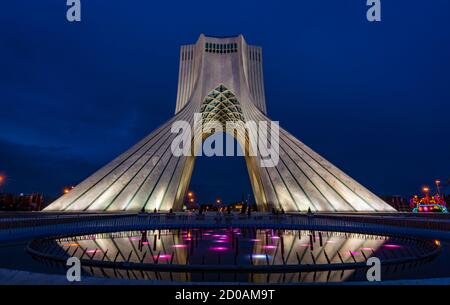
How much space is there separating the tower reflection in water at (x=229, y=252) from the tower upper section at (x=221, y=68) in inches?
772

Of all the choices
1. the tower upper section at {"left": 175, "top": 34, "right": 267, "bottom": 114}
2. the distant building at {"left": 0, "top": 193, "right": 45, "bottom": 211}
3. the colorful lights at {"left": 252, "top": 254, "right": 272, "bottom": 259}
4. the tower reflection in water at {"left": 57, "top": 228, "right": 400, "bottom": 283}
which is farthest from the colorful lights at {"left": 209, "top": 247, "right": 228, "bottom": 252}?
the distant building at {"left": 0, "top": 193, "right": 45, "bottom": 211}

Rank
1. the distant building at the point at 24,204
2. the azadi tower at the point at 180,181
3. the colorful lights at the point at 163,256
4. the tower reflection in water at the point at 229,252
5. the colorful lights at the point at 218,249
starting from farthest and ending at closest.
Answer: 1. the distant building at the point at 24,204
2. the azadi tower at the point at 180,181
3. the colorful lights at the point at 218,249
4. the colorful lights at the point at 163,256
5. the tower reflection in water at the point at 229,252


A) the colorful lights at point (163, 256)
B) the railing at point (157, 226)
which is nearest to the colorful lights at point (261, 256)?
the colorful lights at point (163, 256)

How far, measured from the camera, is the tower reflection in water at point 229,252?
198 inches

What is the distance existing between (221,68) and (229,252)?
24.2m

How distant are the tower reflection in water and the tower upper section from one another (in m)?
19.6

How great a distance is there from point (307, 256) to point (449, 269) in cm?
260

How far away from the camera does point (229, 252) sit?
7.34m

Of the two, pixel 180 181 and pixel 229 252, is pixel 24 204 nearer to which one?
pixel 180 181

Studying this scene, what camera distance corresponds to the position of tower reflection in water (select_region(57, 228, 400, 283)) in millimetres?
5031

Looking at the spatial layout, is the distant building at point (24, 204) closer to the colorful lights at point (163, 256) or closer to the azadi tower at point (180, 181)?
the azadi tower at point (180, 181)

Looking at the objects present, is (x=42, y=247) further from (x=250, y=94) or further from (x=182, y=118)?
(x=250, y=94)

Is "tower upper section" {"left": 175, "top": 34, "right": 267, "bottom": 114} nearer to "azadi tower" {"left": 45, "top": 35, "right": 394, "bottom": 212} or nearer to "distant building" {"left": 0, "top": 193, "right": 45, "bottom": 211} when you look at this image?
"azadi tower" {"left": 45, "top": 35, "right": 394, "bottom": 212}

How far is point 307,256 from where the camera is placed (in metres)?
6.67
